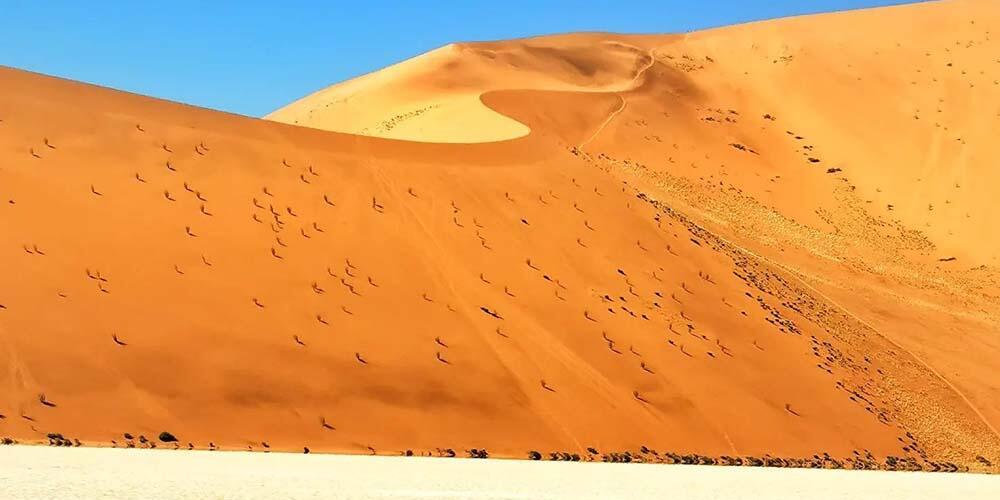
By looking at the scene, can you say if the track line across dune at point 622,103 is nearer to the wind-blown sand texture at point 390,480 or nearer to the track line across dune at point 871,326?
the track line across dune at point 871,326

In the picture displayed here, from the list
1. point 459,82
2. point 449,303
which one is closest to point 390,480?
point 449,303

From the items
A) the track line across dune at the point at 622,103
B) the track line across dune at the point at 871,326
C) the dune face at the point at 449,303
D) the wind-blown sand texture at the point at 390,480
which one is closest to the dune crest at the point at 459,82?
the track line across dune at the point at 622,103

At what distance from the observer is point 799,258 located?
77.9ft

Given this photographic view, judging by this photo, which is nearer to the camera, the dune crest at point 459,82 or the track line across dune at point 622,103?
the track line across dune at point 622,103

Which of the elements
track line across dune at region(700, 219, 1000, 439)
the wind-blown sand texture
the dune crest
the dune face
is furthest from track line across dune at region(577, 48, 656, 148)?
the wind-blown sand texture

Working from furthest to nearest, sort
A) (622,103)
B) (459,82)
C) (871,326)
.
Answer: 1. (459,82)
2. (622,103)
3. (871,326)

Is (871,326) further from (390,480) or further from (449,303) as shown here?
(390,480)

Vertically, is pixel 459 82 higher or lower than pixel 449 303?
higher

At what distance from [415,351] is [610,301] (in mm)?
3899

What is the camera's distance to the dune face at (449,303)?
12.2 m

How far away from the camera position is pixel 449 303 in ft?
49.5

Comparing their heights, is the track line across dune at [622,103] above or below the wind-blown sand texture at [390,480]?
above

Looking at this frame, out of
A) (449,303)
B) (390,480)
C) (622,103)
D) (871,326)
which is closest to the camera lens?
(390,480)

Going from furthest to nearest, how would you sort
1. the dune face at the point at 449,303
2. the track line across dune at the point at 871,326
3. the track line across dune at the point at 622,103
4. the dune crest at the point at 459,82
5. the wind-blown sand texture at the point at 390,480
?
the dune crest at the point at 459,82
the track line across dune at the point at 622,103
the track line across dune at the point at 871,326
the dune face at the point at 449,303
the wind-blown sand texture at the point at 390,480
